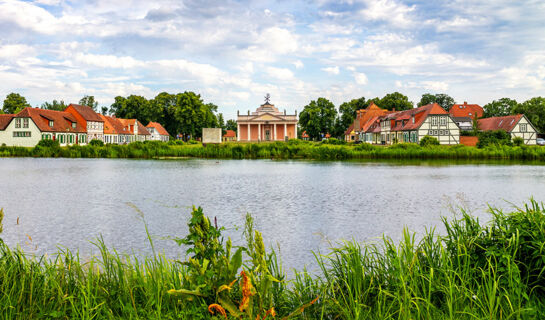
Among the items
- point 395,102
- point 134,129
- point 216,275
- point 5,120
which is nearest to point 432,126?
point 395,102

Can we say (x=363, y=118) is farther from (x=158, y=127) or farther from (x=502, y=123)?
(x=158, y=127)

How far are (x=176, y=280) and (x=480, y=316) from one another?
3.33 metres

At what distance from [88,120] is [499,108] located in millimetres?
100024

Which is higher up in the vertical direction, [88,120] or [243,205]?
[88,120]

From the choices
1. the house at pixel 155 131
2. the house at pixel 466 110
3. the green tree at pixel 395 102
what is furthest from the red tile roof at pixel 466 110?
the house at pixel 155 131

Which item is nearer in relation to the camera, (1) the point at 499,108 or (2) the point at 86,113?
(2) the point at 86,113

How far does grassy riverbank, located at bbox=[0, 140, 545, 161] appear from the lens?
53.3 meters

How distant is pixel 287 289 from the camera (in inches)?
200

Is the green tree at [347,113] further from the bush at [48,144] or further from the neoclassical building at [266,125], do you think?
the bush at [48,144]

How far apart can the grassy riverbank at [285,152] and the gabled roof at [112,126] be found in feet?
112

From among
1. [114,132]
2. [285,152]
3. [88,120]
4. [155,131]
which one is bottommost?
[285,152]

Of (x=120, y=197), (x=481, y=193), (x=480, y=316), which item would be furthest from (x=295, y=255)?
(x=481, y=193)

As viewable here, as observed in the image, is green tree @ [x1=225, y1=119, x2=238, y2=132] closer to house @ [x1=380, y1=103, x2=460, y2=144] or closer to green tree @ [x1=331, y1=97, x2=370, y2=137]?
green tree @ [x1=331, y1=97, x2=370, y2=137]

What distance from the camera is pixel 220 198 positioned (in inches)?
781
